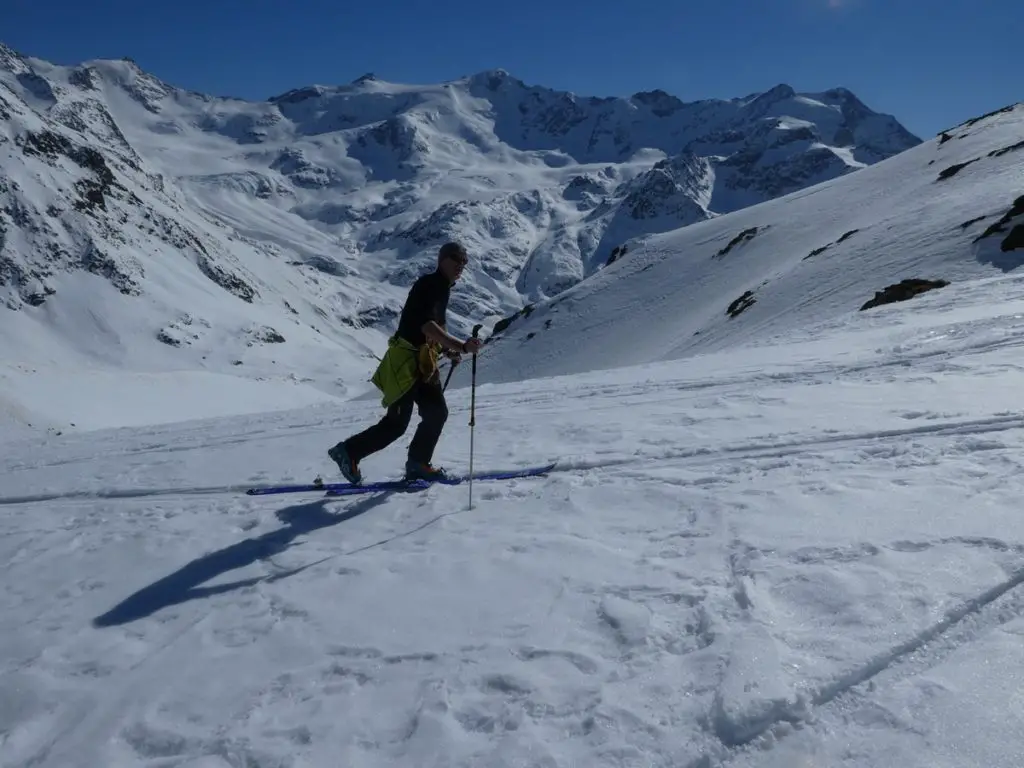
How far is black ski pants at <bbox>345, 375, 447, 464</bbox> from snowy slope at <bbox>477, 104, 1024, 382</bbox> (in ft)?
44.8

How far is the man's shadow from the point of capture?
5.05 meters

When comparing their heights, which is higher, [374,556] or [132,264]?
[132,264]

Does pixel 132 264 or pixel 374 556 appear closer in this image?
pixel 374 556

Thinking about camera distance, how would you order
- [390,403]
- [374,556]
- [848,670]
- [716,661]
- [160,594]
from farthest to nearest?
[390,403] < [374,556] < [160,594] < [716,661] < [848,670]

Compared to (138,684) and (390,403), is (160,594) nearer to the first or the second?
(138,684)

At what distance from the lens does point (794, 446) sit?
7.31 meters

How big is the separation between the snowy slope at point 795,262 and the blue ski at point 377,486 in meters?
13.2

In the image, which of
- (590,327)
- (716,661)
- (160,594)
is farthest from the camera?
(590,327)

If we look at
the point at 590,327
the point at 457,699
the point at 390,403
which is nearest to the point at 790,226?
the point at 590,327

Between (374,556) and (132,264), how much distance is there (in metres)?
143

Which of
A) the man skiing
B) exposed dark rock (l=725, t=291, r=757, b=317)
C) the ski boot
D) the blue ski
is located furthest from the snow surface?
exposed dark rock (l=725, t=291, r=757, b=317)

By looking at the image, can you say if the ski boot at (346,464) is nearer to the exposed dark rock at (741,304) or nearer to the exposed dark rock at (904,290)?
the exposed dark rock at (904,290)

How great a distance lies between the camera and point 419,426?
742cm

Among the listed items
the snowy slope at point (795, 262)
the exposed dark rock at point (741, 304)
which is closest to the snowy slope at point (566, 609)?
Result: the snowy slope at point (795, 262)
